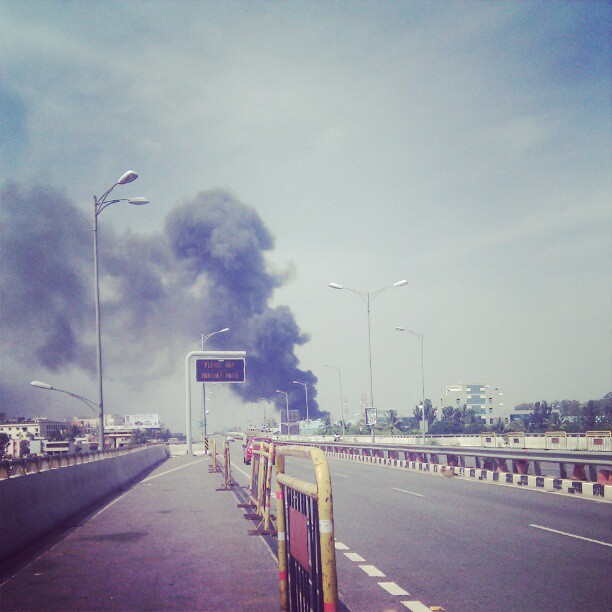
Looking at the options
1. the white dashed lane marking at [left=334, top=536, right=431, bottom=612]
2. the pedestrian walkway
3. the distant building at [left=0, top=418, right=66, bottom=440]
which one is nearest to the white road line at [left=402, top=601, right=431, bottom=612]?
the white dashed lane marking at [left=334, top=536, right=431, bottom=612]

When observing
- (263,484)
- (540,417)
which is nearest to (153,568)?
(263,484)

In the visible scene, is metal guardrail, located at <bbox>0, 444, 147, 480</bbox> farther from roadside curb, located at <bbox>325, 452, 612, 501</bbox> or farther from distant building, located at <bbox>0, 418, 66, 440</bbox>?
roadside curb, located at <bbox>325, 452, 612, 501</bbox>

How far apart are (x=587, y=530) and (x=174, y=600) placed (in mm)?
7046

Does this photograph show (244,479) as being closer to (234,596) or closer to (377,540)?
(377,540)

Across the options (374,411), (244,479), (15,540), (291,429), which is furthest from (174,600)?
(291,429)

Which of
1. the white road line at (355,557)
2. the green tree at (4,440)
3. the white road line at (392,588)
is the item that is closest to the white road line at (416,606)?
the white road line at (392,588)

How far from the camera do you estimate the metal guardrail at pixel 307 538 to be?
Result: 14.3 ft

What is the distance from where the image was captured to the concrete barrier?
9906mm

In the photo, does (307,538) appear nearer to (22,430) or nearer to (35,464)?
(35,464)

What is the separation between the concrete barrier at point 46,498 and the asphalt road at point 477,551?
15.1 feet

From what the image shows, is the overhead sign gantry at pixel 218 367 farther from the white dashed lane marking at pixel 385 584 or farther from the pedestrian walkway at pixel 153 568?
the white dashed lane marking at pixel 385 584

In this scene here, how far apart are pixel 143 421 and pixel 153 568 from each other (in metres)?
156

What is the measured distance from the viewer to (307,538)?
195 inches

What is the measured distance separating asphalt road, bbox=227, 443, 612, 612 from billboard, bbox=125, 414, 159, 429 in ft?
482
